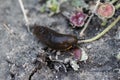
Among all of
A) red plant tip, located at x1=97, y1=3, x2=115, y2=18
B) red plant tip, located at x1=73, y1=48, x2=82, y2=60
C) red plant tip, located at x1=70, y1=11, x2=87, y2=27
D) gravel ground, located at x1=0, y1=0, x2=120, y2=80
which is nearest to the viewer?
gravel ground, located at x1=0, y1=0, x2=120, y2=80

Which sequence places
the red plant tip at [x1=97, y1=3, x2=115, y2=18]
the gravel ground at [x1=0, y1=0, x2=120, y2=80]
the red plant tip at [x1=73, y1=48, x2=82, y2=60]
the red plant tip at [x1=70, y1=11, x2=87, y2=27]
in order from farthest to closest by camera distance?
the red plant tip at [x1=70, y1=11, x2=87, y2=27] < the red plant tip at [x1=97, y1=3, x2=115, y2=18] < the red plant tip at [x1=73, y1=48, x2=82, y2=60] < the gravel ground at [x1=0, y1=0, x2=120, y2=80]

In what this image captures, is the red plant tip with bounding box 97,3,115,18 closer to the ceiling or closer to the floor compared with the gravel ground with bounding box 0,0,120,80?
closer to the ceiling

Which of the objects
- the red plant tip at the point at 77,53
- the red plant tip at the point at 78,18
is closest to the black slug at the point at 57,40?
the red plant tip at the point at 77,53

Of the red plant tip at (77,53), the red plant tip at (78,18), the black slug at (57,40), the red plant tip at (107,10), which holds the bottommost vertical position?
the red plant tip at (77,53)

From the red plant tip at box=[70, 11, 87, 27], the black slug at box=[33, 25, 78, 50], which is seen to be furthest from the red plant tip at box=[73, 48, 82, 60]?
the red plant tip at box=[70, 11, 87, 27]

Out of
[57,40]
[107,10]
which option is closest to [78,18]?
[107,10]

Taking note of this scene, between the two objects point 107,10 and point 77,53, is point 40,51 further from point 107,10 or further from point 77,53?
point 107,10

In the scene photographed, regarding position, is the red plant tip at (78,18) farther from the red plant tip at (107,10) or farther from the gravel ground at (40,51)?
the red plant tip at (107,10)

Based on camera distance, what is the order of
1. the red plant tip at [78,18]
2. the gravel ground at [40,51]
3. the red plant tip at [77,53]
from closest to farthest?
the gravel ground at [40,51] < the red plant tip at [77,53] < the red plant tip at [78,18]

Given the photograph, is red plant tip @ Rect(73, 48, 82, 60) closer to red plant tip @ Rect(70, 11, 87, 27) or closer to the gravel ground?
the gravel ground
